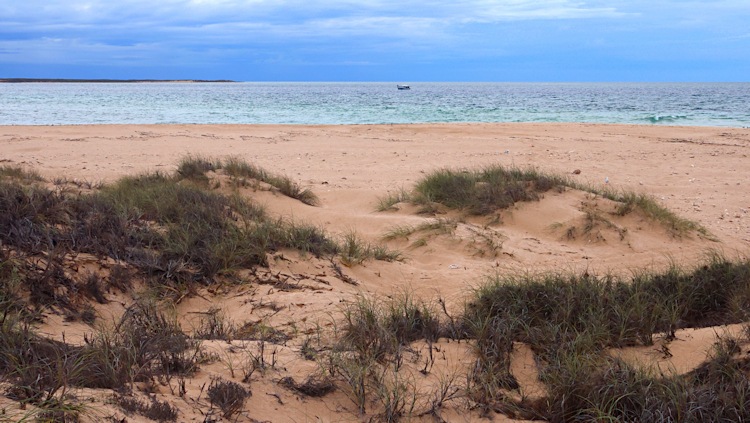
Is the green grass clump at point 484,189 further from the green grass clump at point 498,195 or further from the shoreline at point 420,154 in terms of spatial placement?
the shoreline at point 420,154

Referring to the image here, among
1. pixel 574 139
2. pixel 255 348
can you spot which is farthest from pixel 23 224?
pixel 574 139

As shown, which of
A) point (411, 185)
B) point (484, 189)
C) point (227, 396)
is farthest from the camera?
point (411, 185)

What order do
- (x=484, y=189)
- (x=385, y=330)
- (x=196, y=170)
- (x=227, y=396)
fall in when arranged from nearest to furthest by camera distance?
(x=227, y=396) → (x=385, y=330) → (x=484, y=189) → (x=196, y=170)

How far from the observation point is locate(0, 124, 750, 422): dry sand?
398cm

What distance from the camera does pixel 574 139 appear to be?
16781 millimetres

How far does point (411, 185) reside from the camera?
9.54 meters

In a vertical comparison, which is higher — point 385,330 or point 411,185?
point 385,330

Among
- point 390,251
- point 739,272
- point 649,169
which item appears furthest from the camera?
point 649,169

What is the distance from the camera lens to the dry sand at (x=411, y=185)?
398 centimetres

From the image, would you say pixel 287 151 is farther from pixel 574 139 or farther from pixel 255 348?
pixel 255 348

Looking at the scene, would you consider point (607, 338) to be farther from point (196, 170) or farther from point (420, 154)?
point (420, 154)

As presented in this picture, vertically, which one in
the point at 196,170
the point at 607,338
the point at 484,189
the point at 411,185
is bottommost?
the point at 411,185

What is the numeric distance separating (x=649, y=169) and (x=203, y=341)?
10.3 m

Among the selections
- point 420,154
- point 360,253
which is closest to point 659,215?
point 360,253
